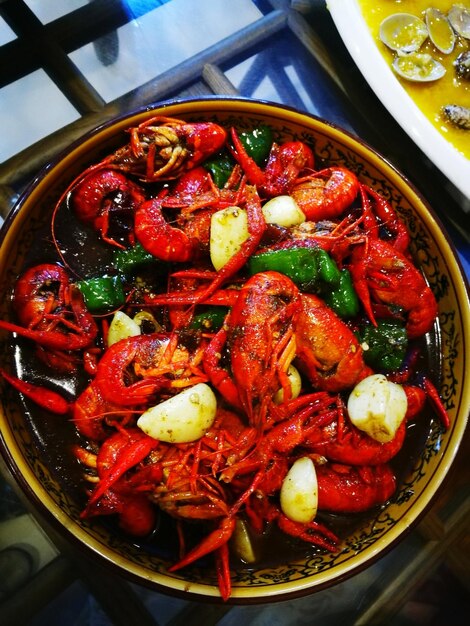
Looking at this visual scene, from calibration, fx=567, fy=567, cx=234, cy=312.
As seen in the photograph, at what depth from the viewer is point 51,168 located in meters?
1.92

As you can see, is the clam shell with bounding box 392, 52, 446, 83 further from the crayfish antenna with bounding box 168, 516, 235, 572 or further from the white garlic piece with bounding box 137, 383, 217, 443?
the crayfish antenna with bounding box 168, 516, 235, 572

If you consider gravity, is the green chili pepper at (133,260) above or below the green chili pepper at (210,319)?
above

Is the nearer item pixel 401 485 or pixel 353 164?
pixel 401 485

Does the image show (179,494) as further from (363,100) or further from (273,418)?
(363,100)

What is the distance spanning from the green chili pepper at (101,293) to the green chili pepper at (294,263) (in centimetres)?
49

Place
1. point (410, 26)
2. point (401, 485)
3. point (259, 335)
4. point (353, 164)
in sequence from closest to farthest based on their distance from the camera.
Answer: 1. point (259, 335)
2. point (401, 485)
3. point (353, 164)
4. point (410, 26)

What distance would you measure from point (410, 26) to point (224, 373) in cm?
198

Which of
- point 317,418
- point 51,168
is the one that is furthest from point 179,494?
point 51,168

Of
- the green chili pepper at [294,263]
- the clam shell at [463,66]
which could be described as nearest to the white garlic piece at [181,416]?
the green chili pepper at [294,263]

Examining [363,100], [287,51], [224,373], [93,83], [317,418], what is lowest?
[317,418]

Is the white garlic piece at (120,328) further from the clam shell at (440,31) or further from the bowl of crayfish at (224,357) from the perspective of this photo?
the clam shell at (440,31)

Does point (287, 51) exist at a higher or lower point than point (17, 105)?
lower

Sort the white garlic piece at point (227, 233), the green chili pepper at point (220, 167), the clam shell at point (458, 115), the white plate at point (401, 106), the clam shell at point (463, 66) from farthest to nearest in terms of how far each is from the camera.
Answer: the clam shell at point (463, 66), the clam shell at point (458, 115), the white plate at point (401, 106), the green chili pepper at point (220, 167), the white garlic piece at point (227, 233)

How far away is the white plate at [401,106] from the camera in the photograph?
2371mm
